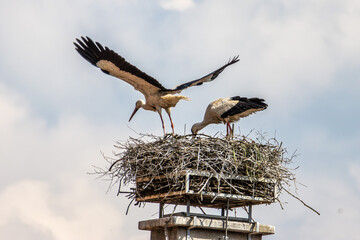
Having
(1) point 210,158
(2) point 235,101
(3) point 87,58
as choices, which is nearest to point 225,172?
(1) point 210,158

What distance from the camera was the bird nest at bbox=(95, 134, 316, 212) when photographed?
26.5 feet

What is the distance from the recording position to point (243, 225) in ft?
27.0

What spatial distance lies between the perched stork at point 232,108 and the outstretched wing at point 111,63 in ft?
3.31

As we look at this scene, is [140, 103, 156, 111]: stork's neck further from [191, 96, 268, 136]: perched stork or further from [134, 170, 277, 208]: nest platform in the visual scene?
[134, 170, 277, 208]: nest platform

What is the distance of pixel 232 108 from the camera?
1085 cm

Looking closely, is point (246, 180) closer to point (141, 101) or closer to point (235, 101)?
point (235, 101)

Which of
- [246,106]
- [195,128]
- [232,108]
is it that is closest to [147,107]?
[195,128]

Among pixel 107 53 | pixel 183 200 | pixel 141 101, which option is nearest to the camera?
pixel 183 200

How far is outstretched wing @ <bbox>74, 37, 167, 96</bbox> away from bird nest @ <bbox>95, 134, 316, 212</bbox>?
1.96 meters

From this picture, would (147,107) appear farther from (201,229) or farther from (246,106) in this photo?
(201,229)

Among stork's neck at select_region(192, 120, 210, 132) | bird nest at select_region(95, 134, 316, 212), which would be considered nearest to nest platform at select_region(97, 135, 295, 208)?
bird nest at select_region(95, 134, 316, 212)

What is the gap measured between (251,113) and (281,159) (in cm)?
222

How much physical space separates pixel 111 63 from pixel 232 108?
7.15ft

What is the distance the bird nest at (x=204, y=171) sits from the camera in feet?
26.5
